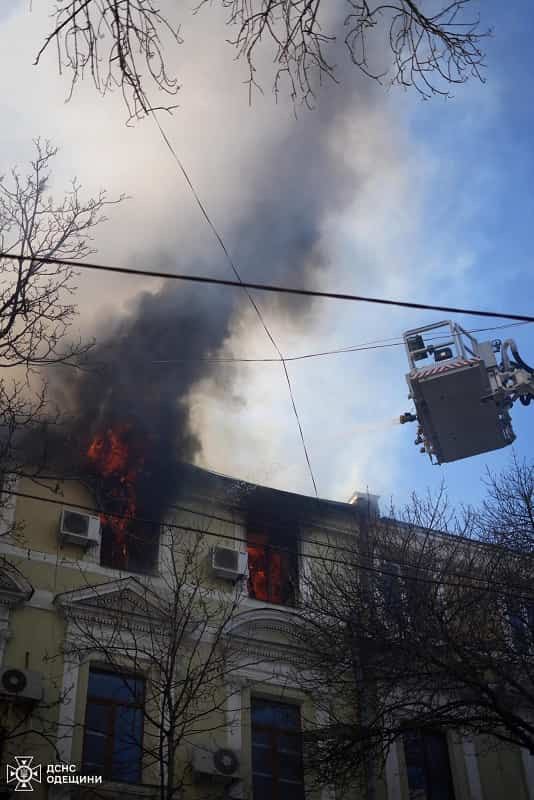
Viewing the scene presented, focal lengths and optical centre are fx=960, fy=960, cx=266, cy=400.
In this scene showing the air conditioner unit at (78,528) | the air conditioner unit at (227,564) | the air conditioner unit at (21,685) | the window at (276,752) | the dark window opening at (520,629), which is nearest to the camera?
the air conditioner unit at (21,685)

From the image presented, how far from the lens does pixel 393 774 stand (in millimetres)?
15609

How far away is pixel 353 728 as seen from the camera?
45.8 ft

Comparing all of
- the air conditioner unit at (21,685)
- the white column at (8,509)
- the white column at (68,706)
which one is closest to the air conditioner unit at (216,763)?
the white column at (68,706)

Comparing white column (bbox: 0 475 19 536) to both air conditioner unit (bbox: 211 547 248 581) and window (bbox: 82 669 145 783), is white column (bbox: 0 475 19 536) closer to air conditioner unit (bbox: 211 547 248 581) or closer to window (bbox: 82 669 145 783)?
window (bbox: 82 669 145 783)

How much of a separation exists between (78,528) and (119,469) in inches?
77.6

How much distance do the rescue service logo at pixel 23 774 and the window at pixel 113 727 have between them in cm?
84

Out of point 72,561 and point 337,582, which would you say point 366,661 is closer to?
point 337,582

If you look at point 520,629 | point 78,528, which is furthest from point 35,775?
point 520,629

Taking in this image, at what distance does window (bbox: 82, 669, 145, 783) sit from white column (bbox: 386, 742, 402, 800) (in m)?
4.27

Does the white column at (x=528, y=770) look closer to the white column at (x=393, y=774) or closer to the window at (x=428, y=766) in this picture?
the window at (x=428, y=766)

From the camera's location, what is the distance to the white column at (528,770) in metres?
16.6

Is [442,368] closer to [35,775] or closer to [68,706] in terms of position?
[68,706]

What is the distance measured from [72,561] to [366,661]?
15.8 feet

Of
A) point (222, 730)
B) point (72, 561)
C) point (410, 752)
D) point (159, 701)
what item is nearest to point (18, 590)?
point (72, 561)
